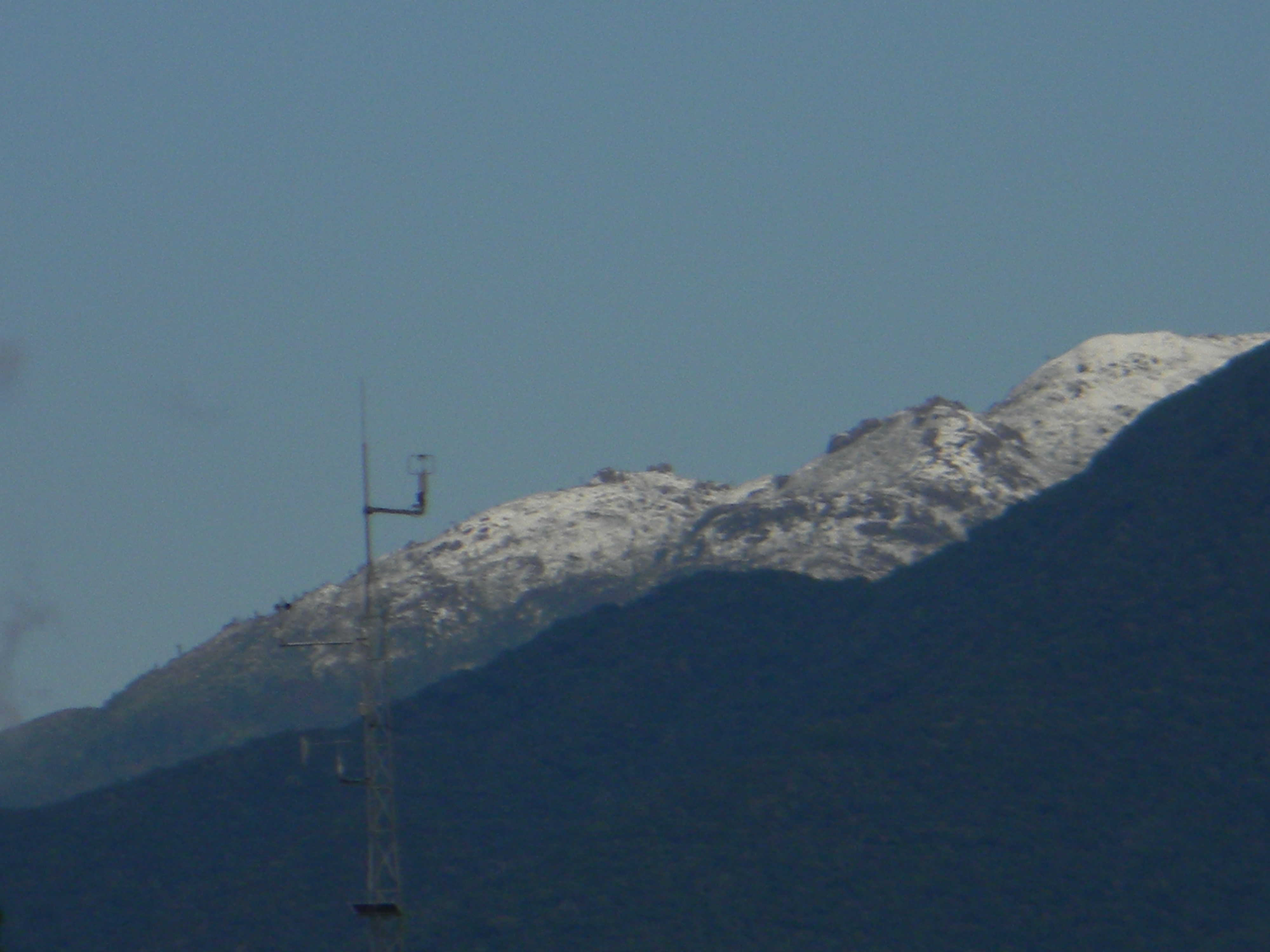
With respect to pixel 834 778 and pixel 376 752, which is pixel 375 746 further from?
pixel 834 778

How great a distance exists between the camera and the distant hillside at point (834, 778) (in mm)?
71750

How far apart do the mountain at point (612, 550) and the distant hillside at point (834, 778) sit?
23.4 meters

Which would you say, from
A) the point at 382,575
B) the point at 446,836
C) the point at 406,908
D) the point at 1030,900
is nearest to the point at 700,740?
the point at 446,836

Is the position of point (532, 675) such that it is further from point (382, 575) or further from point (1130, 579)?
point (382, 575)

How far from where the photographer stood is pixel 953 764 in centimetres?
8025

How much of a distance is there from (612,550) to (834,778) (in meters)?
67.2

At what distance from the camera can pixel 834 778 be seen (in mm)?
80750

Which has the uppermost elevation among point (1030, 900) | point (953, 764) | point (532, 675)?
point (532, 675)

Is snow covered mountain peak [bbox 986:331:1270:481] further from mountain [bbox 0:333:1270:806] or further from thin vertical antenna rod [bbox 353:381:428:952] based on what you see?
thin vertical antenna rod [bbox 353:381:428:952]

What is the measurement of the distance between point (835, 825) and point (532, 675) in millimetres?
30079

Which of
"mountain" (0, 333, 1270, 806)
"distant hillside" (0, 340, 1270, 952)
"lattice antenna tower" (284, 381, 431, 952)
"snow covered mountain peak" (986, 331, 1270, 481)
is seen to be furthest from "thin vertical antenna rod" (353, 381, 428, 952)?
"snow covered mountain peak" (986, 331, 1270, 481)

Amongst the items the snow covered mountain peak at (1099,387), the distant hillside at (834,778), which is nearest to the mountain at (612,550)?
the snow covered mountain peak at (1099,387)

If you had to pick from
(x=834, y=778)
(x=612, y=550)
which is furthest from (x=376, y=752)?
(x=612, y=550)

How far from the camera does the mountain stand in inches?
5226
